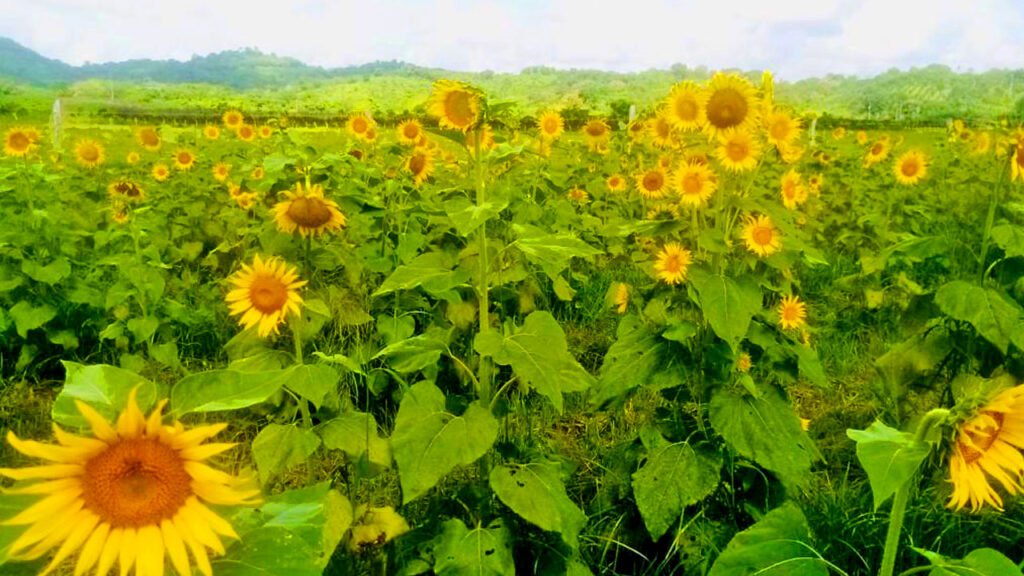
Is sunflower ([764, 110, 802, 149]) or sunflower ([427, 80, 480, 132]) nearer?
sunflower ([427, 80, 480, 132])

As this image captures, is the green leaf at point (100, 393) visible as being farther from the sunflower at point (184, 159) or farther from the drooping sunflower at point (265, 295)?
the sunflower at point (184, 159)

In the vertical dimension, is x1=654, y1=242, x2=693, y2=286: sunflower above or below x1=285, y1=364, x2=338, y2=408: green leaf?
above

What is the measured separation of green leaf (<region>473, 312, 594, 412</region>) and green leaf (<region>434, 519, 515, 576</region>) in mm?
378

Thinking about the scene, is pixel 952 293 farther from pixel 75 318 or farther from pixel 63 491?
pixel 75 318

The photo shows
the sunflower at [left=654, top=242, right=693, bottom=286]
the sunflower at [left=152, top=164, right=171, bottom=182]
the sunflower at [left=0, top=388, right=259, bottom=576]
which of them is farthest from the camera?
the sunflower at [left=152, top=164, right=171, bottom=182]

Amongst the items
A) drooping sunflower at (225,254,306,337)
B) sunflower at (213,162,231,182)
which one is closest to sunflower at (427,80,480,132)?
drooping sunflower at (225,254,306,337)

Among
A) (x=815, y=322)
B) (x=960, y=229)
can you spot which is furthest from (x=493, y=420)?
(x=960, y=229)

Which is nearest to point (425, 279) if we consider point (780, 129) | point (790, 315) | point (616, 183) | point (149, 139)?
point (780, 129)

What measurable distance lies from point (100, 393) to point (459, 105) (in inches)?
48.8

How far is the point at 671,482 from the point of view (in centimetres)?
216

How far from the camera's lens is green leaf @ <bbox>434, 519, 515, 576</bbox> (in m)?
1.82

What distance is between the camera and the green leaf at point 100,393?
0.90 meters

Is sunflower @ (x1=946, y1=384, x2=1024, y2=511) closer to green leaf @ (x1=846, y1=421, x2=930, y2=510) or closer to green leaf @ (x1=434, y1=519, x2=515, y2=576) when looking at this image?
green leaf @ (x1=846, y1=421, x2=930, y2=510)

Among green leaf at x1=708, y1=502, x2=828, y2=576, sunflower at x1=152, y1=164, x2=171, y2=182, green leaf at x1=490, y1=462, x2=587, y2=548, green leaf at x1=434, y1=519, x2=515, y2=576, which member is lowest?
green leaf at x1=434, y1=519, x2=515, y2=576
